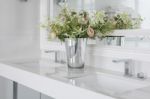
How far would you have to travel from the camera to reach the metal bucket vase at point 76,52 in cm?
152

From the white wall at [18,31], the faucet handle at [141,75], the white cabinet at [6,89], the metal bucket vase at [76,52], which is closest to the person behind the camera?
the faucet handle at [141,75]

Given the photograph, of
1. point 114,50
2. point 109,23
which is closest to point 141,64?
point 114,50

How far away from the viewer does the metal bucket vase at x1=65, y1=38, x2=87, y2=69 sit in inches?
59.8

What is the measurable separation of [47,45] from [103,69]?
66 cm

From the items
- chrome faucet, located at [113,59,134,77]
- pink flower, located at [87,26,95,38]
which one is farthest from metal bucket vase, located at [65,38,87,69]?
chrome faucet, located at [113,59,134,77]

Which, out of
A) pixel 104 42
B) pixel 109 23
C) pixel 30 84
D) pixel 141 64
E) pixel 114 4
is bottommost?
pixel 30 84

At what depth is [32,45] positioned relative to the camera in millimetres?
2146

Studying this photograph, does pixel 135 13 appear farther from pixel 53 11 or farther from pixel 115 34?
pixel 53 11

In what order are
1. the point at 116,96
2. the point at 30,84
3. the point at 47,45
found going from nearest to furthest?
the point at 116,96 → the point at 30,84 → the point at 47,45

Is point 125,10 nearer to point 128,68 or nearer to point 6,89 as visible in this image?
point 128,68

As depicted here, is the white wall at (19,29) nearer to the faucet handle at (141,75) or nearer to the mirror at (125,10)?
the mirror at (125,10)

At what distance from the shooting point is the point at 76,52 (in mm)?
1532

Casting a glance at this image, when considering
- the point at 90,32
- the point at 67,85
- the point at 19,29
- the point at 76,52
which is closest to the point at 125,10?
the point at 90,32

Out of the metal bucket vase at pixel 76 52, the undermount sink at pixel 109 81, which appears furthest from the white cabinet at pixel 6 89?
the undermount sink at pixel 109 81
